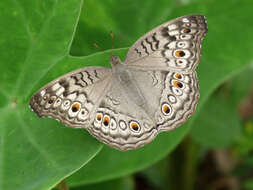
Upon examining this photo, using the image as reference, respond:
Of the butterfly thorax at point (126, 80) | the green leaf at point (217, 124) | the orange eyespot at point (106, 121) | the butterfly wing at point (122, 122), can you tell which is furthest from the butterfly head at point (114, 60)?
the green leaf at point (217, 124)

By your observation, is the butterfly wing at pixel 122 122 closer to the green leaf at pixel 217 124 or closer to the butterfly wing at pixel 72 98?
the butterfly wing at pixel 72 98

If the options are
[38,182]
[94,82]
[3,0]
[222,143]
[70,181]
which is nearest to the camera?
[38,182]

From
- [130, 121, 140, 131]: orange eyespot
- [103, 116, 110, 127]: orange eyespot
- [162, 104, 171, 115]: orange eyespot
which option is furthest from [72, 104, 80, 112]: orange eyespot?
[162, 104, 171, 115]: orange eyespot

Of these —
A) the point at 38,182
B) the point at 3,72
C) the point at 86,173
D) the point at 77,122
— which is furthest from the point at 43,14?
the point at 86,173

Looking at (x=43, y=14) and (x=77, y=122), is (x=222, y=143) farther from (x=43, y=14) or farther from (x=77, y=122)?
(x=43, y=14)

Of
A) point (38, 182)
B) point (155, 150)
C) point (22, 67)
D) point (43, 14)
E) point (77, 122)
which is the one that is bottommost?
point (155, 150)

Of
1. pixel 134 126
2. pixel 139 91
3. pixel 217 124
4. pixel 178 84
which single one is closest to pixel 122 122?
pixel 134 126
